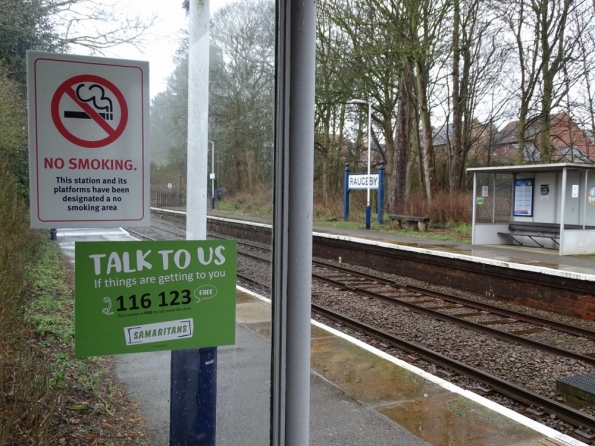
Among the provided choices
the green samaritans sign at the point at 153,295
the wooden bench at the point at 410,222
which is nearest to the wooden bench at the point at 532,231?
the wooden bench at the point at 410,222

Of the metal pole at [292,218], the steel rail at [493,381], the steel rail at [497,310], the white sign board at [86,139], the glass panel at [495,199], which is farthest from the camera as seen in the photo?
the glass panel at [495,199]

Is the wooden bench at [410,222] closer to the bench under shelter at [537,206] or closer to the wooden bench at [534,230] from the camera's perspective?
the bench under shelter at [537,206]

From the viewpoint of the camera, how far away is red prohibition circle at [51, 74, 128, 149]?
64.6 inches

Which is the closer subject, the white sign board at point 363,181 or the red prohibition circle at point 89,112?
the red prohibition circle at point 89,112

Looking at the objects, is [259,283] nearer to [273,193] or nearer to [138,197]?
[273,193]

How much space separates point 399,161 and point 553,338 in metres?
15.6

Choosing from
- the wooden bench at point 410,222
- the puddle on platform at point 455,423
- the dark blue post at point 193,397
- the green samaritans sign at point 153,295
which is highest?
the green samaritans sign at point 153,295

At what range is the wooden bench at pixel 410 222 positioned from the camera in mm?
19094

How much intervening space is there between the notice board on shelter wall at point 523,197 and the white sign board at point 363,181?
248 inches

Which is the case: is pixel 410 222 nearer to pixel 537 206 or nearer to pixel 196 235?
pixel 537 206

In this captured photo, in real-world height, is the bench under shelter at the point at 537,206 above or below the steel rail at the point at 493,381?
above

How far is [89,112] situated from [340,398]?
3669mm

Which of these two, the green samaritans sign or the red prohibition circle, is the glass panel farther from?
the red prohibition circle

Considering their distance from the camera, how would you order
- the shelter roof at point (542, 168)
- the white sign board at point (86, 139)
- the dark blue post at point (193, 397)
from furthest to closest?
the shelter roof at point (542, 168) → the dark blue post at point (193, 397) → the white sign board at point (86, 139)
